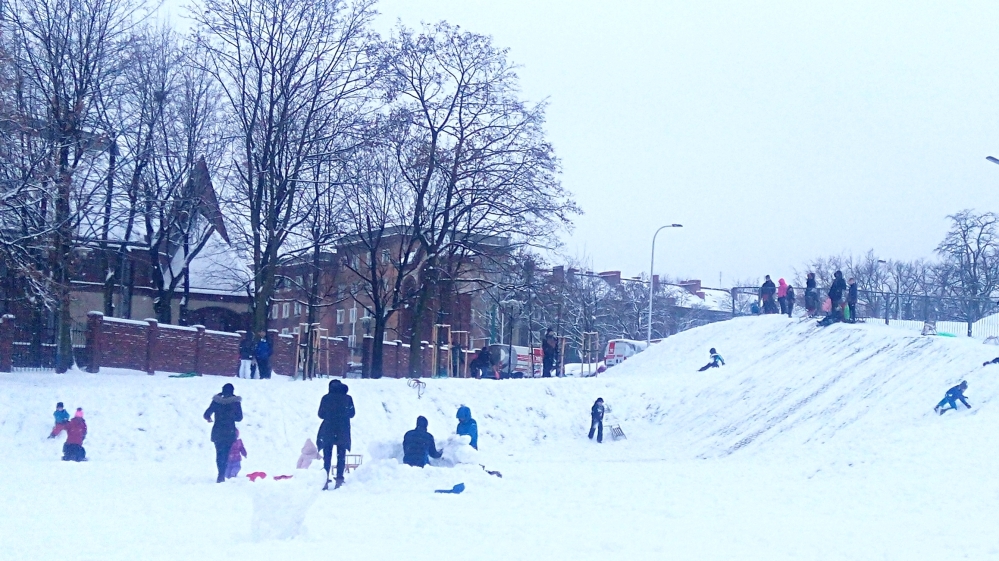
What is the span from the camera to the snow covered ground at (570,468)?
33.7 feet

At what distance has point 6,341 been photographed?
85.4 ft

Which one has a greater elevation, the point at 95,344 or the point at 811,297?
the point at 811,297

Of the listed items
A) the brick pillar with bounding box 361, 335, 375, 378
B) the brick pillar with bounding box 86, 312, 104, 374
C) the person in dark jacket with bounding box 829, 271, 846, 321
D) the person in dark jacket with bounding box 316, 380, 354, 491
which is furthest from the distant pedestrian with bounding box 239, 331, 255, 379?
the person in dark jacket with bounding box 829, 271, 846, 321

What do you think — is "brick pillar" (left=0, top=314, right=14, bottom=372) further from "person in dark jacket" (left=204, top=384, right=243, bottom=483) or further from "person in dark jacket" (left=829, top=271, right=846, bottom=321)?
"person in dark jacket" (left=829, top=271, right=846, bottom=321)

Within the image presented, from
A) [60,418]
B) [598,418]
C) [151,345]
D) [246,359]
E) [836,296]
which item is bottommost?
[598,418]

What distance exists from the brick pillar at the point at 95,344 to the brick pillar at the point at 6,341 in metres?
1.96

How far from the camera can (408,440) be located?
52.0 feet

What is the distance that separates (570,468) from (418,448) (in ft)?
18.5

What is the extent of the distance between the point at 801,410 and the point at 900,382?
2.69 m

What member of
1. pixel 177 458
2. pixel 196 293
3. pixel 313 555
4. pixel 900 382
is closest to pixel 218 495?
pixel 313 555

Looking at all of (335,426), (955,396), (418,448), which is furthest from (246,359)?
(955,396)

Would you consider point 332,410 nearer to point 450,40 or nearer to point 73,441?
point 73,441

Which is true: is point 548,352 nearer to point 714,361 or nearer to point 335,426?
point 714,361

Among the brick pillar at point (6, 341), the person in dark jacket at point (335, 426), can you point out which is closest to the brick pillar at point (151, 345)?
the brick pillar at point (6, 341)
